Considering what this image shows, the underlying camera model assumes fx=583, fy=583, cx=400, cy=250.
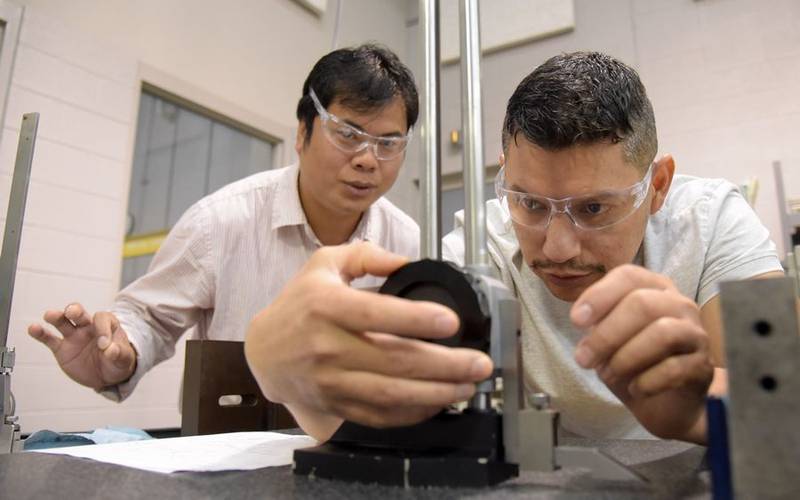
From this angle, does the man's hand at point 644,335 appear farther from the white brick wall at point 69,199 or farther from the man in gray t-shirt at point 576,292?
the white brick wall at point 69,199

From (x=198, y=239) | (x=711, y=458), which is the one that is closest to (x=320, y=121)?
(x=198, y=239)

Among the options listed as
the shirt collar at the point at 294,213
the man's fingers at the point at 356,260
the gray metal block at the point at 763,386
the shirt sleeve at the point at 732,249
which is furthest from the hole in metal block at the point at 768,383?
the shirt collar at the point at 294,213

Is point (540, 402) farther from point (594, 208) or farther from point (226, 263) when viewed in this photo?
point (226, 263)

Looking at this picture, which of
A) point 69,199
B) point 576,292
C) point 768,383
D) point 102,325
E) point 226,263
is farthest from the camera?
point 69,199

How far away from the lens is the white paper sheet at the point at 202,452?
0.52 meters

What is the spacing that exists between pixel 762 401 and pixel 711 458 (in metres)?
0.05

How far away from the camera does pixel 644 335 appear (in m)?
0.45

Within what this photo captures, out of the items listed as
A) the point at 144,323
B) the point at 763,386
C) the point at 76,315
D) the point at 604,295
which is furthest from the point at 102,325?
the point at 763,386

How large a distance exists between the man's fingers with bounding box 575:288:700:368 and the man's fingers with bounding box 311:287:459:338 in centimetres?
13

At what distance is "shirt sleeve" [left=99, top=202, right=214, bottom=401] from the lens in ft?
4.55

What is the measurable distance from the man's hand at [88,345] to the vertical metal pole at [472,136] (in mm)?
753

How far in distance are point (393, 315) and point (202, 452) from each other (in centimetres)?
33

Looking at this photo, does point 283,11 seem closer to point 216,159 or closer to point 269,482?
point 216,159

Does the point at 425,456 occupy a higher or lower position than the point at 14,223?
lower
